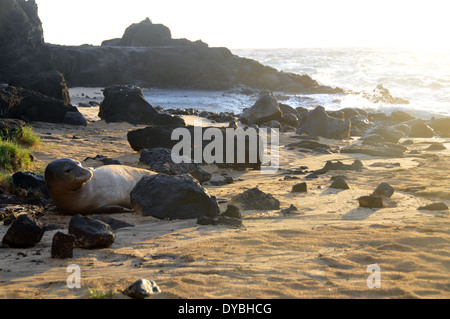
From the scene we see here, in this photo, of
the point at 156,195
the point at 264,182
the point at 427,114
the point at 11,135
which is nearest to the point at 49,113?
the point at 11,135

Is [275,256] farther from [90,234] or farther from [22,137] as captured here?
[22,137]

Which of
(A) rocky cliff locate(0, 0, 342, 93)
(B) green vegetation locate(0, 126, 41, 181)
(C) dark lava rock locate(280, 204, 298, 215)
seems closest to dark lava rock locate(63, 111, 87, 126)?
(B) green vegetation locate(0, 126, 41, 181)

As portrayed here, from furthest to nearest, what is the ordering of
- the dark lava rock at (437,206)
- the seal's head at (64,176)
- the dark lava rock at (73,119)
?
the dark lava rock at (73,119) → the dark lava rock at (437,206) → the seal's head at (64,176)

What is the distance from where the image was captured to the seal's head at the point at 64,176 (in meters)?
5.53

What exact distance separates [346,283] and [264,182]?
4.64 meters

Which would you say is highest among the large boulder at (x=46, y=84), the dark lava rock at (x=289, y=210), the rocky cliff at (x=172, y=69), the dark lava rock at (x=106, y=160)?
the rocky cliff at (x=172, y=69)

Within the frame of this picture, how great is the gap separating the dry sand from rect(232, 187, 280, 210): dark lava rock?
18 cm

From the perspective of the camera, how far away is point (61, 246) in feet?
13.0

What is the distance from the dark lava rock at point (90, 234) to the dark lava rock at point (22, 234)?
12.7 inches

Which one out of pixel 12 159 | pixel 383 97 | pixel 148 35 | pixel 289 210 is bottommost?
pixel 289 210

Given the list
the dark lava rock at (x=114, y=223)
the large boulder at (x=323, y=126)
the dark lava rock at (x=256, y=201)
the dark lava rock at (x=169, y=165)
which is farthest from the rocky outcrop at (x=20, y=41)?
the dark lava rock at (x=114, y=223)

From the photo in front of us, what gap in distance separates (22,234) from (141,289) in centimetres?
168

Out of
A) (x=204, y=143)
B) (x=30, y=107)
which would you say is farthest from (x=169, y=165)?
(x=30, y=107)

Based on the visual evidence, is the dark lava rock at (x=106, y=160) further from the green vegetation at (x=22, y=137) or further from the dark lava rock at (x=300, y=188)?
the dark lava rock at (x=300, y=188)
